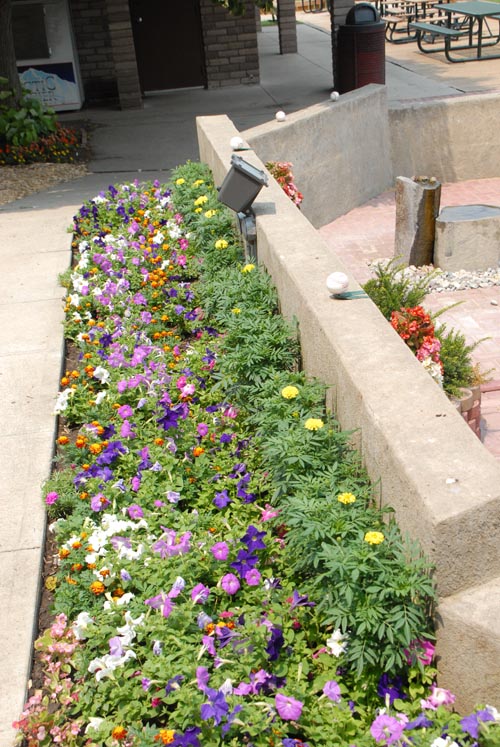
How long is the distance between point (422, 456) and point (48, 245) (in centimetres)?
635

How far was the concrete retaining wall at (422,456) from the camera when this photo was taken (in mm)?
2836

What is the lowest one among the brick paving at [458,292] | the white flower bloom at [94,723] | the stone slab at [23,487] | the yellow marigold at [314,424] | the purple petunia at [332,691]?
the brick paving at [458,292]

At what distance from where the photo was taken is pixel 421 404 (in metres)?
3.39

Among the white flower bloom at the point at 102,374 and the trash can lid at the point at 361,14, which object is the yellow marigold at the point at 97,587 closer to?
the white flower bloom at the point at 102,374

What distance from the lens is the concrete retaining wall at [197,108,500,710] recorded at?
2836 mm

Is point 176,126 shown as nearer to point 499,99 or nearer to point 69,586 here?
point 499,99

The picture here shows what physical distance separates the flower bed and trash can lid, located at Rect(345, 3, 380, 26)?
10.8 metres

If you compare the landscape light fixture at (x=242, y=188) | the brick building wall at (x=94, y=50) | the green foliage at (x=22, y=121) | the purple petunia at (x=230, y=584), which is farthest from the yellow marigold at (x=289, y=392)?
the brick building wall at (x=94, y=50)

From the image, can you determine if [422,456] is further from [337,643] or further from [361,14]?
[361,14]

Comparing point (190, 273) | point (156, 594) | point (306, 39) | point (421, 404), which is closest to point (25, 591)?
point (156, 594)

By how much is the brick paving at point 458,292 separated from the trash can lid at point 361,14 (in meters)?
4.50

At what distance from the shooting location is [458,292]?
8.34 metres

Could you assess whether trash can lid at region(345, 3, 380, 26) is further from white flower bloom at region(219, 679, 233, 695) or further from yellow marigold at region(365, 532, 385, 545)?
white flower bloom at region(219, 679, 233, 695)

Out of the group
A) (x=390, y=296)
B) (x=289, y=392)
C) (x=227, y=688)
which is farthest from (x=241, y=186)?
(x=227, y=688)
